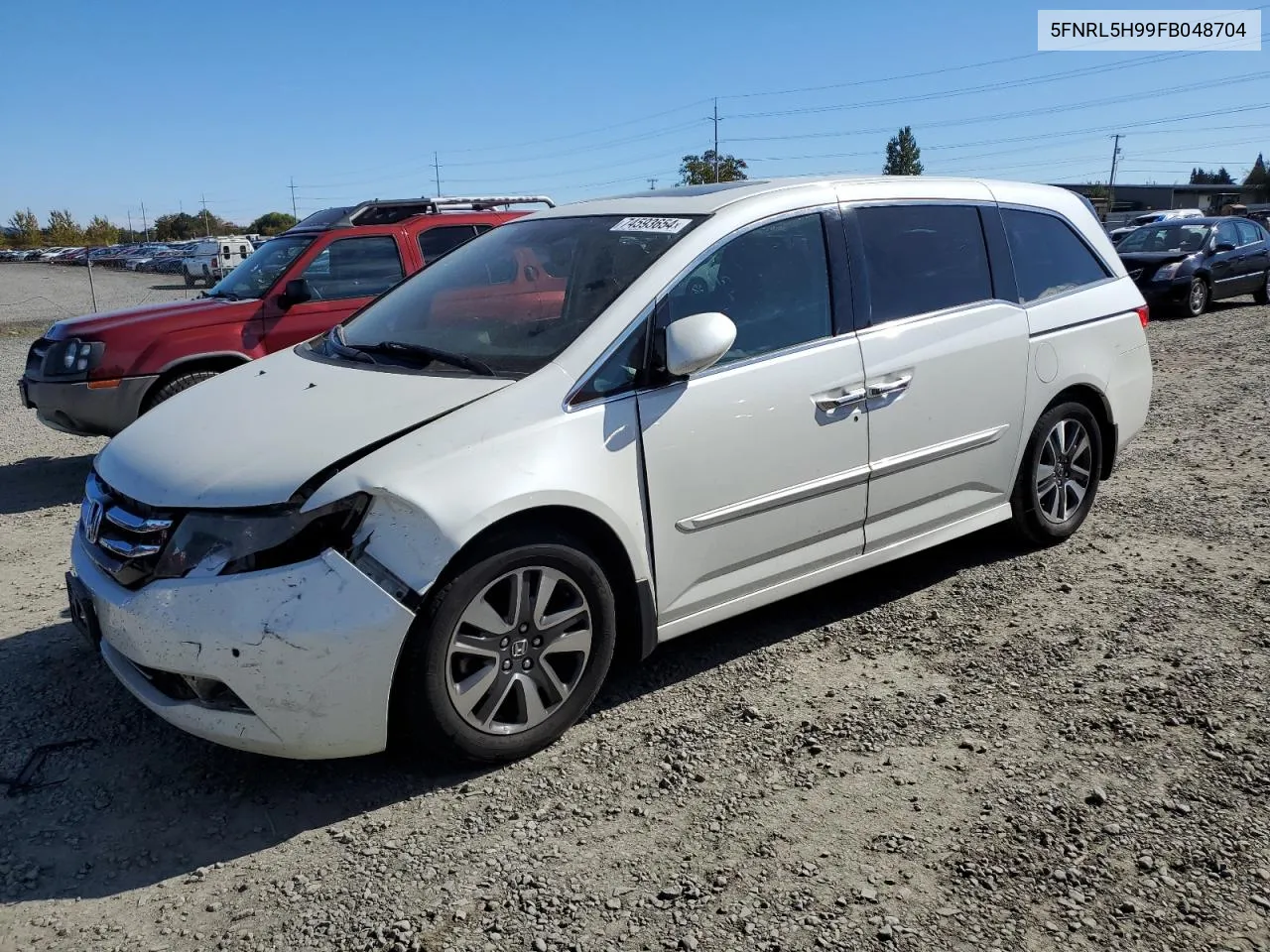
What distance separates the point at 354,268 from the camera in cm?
824

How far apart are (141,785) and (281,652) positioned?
2.87 feet

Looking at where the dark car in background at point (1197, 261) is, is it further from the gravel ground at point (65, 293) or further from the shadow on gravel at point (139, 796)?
the gravel ground at point (65, 293)

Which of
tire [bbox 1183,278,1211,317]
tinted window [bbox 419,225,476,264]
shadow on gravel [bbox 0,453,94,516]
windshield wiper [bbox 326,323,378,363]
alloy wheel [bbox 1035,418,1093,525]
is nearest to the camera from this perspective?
windshield wiper [bbox 326,323,378,363]

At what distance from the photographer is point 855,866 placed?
9.37ft

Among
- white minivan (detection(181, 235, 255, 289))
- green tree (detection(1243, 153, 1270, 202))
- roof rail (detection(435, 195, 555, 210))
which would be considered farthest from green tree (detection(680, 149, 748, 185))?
green tree (detection(1243, 153, 1270, 202))

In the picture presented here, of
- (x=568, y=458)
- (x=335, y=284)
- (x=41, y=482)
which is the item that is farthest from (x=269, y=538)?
(x=41, y=482)

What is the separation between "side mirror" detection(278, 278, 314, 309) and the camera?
25.2 ft

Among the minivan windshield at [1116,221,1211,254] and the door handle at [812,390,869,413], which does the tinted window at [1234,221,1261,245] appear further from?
the door handle at [812,390,869,413]

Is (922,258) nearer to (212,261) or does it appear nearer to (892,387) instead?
(892,387)

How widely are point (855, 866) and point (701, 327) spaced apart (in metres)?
1.75

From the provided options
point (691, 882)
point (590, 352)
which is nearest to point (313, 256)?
point (590, 352)

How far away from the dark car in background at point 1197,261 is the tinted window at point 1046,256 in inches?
481

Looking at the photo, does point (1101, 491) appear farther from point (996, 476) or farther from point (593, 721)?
point (593, 721)

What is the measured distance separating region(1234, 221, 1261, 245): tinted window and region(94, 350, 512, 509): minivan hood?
704 inches
